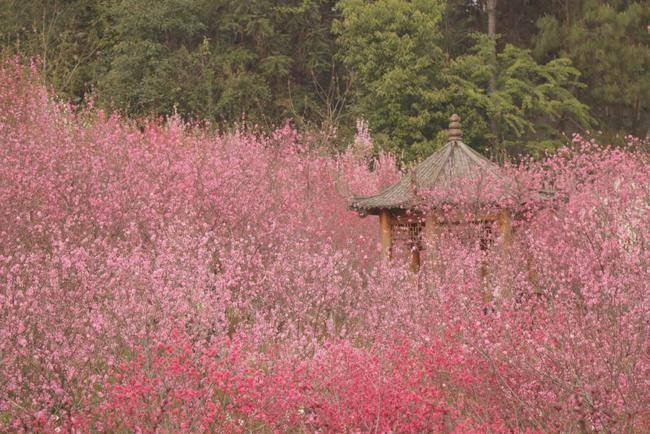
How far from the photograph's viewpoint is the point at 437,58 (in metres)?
24.3

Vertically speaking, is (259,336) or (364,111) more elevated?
(364,111)

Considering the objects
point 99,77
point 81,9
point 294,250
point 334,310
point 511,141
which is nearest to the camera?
point 334,310

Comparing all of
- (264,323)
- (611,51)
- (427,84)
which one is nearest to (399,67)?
(427,84)

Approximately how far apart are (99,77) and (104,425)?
22612 millimetres

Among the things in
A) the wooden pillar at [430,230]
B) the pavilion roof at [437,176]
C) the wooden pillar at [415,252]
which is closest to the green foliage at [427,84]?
→ the wooden pillar at [415,252]

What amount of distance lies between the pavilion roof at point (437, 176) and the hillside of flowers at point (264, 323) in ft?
1.37

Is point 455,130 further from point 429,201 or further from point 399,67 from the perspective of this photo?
point 399,67

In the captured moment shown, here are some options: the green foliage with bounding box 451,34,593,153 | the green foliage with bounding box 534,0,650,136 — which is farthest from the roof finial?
the green foliage with bounding box 534,0,650,136

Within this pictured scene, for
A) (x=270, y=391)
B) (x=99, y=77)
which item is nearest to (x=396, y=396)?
(x=270, y=391)

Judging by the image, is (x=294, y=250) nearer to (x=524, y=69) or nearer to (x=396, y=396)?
(x=396, y=396)

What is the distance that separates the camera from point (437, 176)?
33.0ft

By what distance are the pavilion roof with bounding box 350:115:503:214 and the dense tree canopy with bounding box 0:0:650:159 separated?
11.6m

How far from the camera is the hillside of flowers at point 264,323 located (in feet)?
15.7

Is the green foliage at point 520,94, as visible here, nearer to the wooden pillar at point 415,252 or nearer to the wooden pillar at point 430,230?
the wooden pillar at point 415,252
